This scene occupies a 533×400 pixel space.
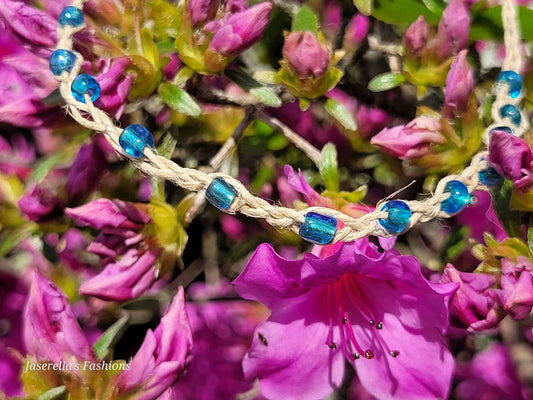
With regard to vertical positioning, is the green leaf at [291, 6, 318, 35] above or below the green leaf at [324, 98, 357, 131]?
above

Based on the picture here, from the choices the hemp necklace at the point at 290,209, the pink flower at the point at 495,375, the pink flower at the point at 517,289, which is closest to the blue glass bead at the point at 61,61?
the hemp necklace at the point at 290,209

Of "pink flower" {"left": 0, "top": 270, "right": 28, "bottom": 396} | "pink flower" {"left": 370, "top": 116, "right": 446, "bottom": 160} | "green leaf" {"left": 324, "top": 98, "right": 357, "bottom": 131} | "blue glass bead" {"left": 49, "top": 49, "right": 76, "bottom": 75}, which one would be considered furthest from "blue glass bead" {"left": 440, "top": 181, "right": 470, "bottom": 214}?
"pink flower" {"left": 0, "top": 270, "right": 28, "bottom": 396}

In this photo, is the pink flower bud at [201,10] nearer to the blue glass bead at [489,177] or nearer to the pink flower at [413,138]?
the pink flower at [413,138]

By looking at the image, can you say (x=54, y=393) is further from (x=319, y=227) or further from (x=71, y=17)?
(x=71, y=17)

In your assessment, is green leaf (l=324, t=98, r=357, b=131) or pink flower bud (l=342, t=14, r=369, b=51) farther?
pink flower bud (l=342, t=14, r=369, b=51)

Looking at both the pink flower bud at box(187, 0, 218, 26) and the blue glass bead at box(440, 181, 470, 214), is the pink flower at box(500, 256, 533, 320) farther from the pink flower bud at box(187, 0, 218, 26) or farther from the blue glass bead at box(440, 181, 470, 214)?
the pink flower bud at box(187, 0, 218, 26)
